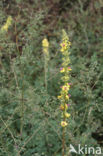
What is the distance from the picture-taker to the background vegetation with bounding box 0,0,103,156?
2.26 meters

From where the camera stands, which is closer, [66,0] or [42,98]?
[42,98]

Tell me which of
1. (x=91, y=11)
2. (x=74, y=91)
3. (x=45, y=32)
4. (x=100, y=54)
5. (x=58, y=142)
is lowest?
(x=58, y=142)

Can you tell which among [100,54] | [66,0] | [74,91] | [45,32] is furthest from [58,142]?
[66,0]

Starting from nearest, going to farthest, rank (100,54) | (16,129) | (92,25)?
(16,129)
(100,54)
(92,25)

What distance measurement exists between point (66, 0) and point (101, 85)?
270cm

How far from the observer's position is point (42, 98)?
7.50 feet

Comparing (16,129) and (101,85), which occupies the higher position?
(101,85)

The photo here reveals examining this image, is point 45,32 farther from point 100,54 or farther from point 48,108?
point 48,108

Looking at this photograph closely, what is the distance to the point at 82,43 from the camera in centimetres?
436

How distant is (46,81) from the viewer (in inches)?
101

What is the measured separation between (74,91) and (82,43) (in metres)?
1.52

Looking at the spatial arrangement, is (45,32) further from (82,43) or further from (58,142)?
(58,142)

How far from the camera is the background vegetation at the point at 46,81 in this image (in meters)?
2.26

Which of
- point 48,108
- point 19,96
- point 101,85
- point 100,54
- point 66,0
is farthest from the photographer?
point 66,0
